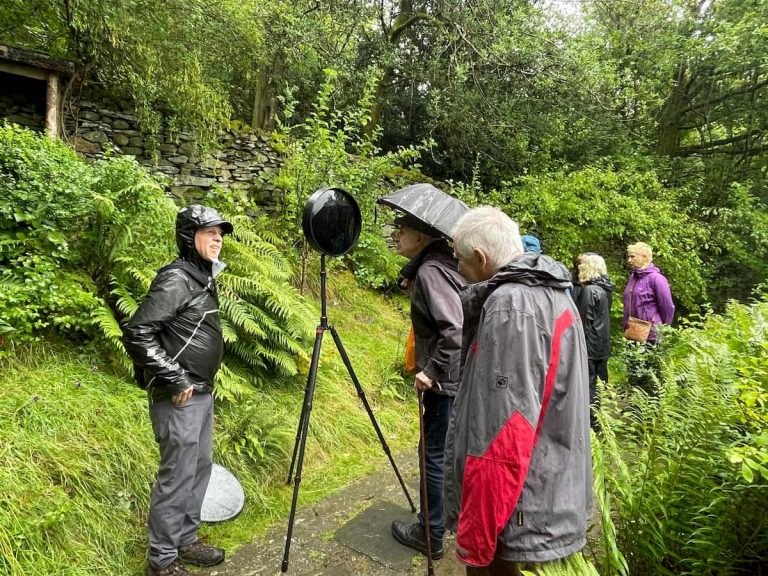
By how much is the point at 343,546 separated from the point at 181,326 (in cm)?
180

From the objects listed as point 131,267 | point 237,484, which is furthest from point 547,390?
point 131,267

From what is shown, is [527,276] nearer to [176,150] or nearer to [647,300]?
[647,300]

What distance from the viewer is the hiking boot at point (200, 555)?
2.82m

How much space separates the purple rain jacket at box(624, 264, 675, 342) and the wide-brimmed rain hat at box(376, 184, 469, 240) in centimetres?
337

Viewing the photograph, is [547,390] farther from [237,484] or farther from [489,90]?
[489,90]

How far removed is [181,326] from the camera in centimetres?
265

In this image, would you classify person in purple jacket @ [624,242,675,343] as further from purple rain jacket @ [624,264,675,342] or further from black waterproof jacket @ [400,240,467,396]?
black waterproof jacket @ [400,240,467,396]

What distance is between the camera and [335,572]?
9.39ft

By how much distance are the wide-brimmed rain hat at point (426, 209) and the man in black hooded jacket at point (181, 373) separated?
1.10m

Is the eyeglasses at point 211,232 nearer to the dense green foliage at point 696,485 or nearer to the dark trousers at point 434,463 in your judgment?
the dark trousers at point 434,463

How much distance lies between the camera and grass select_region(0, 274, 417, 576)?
2.53 metres

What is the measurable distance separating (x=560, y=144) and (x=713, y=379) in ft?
32.5

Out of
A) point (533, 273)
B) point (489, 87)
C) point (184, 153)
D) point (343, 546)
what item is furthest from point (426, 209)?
point (489, 87)

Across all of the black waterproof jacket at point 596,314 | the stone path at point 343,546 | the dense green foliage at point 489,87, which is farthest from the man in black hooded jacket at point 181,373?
the black waterproof jacket at point 596,314
